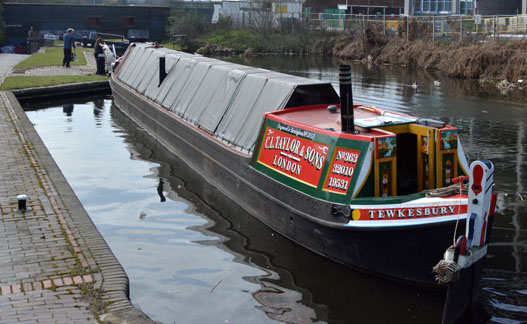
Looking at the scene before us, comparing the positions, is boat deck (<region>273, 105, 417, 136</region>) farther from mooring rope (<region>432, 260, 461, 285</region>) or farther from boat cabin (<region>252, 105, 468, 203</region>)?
mooring rope (<region>432, 260, 461, 285</region>)

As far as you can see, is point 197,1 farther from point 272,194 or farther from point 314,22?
point 272,194

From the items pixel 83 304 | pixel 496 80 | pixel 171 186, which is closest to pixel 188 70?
pixel 171 186

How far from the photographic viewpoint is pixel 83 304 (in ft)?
24.8

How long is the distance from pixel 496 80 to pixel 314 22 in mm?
32208

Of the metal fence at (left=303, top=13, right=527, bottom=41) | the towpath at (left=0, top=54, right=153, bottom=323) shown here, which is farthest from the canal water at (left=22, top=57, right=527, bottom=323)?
the metal fence at (left=303, top=13, right=527, bottom=41)

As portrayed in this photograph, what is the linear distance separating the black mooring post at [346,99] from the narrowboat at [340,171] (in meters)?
0.02

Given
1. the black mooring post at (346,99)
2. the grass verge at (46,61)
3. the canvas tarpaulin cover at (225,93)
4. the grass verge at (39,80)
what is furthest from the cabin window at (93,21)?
the black mooring post at (346,99)

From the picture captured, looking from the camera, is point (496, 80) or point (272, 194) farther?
point (496, 80)

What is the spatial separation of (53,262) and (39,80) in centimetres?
2061

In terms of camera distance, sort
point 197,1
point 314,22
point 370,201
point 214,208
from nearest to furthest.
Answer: point 370,201 → point 214,208 → point 314,22 → point 197,1

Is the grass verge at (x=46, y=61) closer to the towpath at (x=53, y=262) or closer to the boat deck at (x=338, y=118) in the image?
the towpath at (x=53, y=262)

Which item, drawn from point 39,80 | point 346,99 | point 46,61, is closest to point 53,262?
point 346,99

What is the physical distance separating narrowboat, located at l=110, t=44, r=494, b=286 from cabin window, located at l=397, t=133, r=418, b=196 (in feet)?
0.05

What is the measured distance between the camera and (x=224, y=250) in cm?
1123
